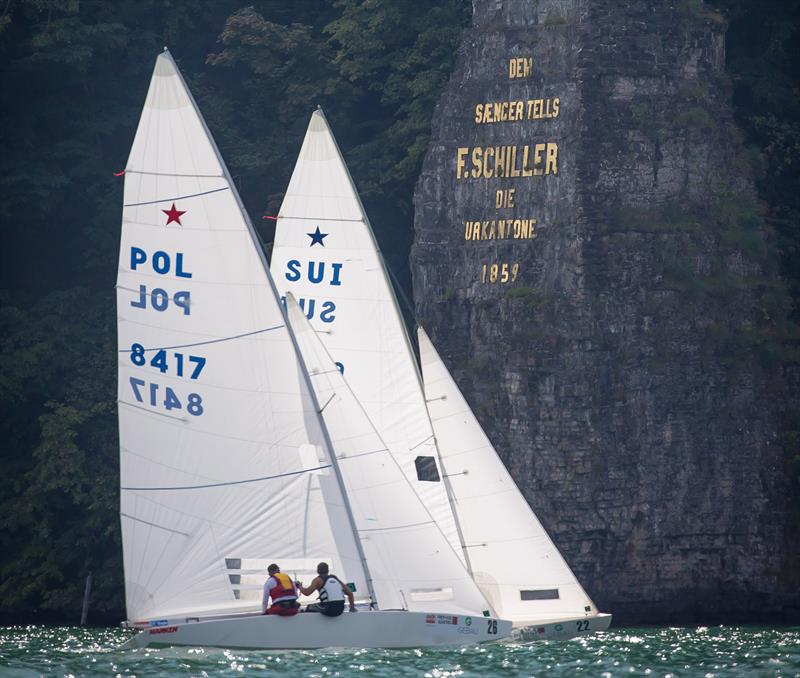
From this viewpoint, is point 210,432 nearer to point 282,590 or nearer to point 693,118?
point 282,590

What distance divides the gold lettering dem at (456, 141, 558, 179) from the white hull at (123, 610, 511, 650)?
14.1 metres

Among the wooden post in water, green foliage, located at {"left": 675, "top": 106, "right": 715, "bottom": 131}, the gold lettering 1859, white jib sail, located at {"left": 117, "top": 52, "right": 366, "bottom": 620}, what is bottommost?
the wooden post in water

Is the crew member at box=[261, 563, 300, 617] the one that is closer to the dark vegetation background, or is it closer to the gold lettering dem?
the gold lettering dem

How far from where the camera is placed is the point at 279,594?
34156mm

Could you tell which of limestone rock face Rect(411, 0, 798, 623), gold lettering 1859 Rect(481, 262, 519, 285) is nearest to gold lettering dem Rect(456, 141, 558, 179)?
limestone rock face Rect(411, 0, 798, 623)

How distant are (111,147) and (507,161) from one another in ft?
41.7

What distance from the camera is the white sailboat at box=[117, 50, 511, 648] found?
34.3 metres

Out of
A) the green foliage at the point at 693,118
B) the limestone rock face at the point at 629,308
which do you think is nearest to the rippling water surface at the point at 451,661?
the limestone rock face at the point at 629,308

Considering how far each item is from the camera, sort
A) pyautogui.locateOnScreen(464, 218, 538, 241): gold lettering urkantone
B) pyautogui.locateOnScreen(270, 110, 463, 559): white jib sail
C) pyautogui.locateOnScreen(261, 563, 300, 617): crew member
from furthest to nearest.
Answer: pyautogui.locateOnScreen(464, 218, 538, 241): gold lettering urkantone < pyautogui.locateOnScreen(270, 110, 463, 559): white jib sail < pyautogui.locateOnScreen(261, 563, 300, 617): crew member

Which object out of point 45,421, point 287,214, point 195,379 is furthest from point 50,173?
point 195,379

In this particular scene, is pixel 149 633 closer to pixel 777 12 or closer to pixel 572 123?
pixel 572 123

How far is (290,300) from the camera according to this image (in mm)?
37344

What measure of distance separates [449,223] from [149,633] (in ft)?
52.4

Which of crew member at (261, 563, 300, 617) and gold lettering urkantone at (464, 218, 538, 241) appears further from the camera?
gold lettering urkantone at (464, 218, 538, 241)
